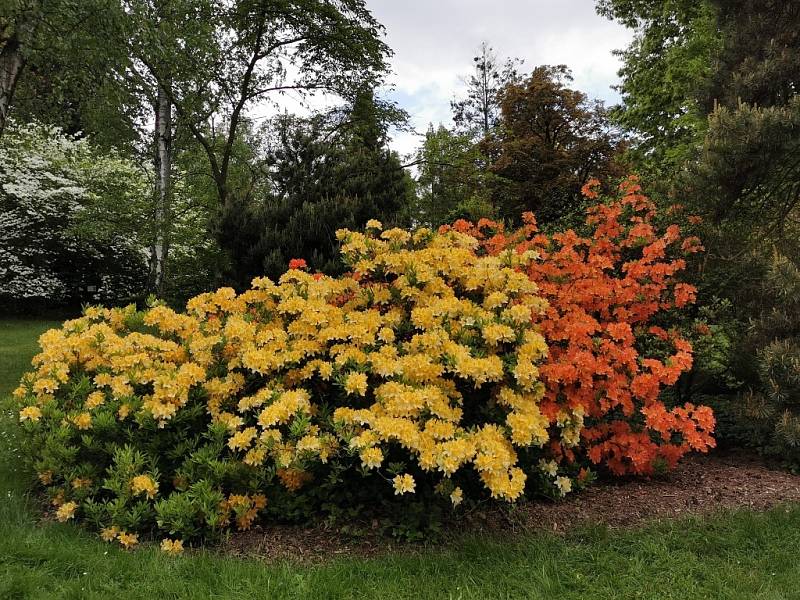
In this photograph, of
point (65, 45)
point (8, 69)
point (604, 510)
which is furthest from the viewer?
point (8, 69)

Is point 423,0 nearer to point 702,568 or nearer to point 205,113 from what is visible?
point 205,113

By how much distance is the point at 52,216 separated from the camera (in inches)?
525

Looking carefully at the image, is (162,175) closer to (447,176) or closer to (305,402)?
(447,176)

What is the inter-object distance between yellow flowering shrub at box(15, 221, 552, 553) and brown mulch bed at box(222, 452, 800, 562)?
0.50 ft

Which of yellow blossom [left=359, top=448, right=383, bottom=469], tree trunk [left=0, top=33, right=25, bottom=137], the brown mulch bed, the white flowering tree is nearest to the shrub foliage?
yellow blossom [left=359, top=448, right=383, bottom=469]

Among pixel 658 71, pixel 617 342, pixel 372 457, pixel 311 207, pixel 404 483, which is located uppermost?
pixel 658 71

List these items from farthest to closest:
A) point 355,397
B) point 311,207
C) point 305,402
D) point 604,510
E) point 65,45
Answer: point 311,207, point 65,45, point 604,510, point 355,397, point 305,402

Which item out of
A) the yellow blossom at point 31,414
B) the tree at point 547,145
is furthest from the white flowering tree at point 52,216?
the tree at point 547,145

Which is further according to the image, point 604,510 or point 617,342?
point 617,342

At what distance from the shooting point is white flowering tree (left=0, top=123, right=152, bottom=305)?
12.5 metres

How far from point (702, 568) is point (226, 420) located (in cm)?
247

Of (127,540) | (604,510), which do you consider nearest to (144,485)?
(127,540)

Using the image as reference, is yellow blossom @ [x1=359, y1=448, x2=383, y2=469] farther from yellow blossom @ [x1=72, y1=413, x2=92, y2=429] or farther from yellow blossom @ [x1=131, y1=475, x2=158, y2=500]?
yellow blossom @ [x1=72, y1=413, x2=92, y2=429]

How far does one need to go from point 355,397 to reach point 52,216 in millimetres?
13551
